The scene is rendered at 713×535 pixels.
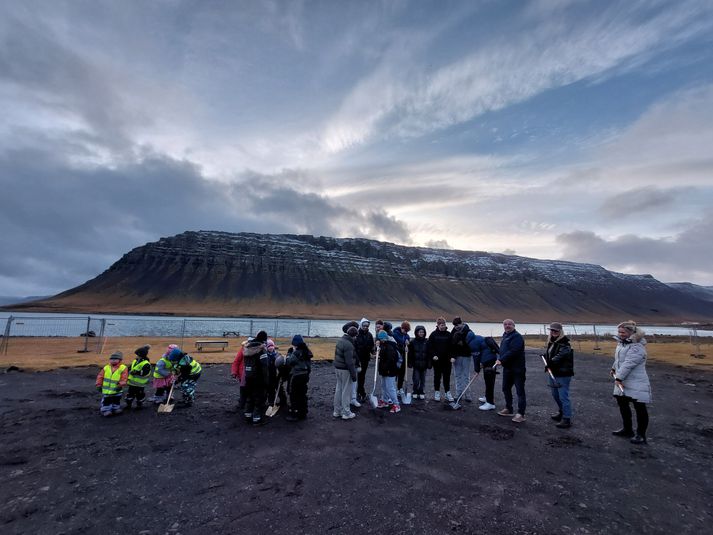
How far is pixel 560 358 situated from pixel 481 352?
2482mm

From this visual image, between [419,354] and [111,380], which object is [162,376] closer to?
[111,380]

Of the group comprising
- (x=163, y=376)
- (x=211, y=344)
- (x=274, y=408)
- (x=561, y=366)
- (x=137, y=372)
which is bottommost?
(x=274, y=408)

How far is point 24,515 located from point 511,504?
7039 millimetres

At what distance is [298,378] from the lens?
31.9 ft

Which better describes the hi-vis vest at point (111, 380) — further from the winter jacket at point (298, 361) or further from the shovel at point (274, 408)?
the winter jacket at point (298, 361)

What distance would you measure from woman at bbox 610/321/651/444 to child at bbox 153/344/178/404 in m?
11.9

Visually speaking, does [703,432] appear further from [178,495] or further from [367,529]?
[178,495]

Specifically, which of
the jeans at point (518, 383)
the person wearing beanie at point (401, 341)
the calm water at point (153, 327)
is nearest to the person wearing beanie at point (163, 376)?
the person wearing beanie at point (401, 341)

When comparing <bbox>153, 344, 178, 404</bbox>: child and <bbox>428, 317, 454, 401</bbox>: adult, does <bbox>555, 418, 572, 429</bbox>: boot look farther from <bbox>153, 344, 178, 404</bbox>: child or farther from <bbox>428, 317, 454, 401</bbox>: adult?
<bbox>153, 344, 178, 404</bbox>: child

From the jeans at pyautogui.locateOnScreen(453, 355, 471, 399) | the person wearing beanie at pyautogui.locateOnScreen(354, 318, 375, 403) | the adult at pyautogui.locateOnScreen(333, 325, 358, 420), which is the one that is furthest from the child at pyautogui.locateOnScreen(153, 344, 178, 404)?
the jeans at pyautogui.locateOnScreen(453, 355, 471, 399)

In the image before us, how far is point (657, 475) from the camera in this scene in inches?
258

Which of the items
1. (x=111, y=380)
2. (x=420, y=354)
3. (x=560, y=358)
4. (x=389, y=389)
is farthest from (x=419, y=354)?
(x=111, y=380)

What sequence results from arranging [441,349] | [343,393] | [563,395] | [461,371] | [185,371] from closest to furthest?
1. [563,395]
2. [343,393]
3. [185,371]
4. [441,349]
5. [461,371]

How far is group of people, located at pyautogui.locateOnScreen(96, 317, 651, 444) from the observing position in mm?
8344
